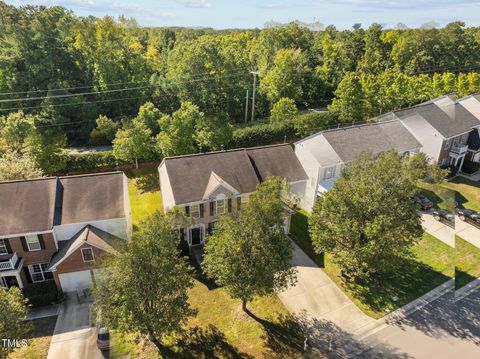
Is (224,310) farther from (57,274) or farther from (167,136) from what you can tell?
(167,136)

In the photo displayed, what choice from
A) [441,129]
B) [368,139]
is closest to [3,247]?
[368,139]

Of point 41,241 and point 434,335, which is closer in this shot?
point 434,335

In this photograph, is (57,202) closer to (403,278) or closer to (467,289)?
(403,278)

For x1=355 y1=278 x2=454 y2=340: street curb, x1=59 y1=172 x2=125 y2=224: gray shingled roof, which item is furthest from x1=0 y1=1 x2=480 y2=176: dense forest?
x1=355 y1=278 x2=454 y2=340: street curb

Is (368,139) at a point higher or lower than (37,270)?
higher

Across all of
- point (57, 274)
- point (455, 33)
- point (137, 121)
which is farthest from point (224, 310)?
point (455, 33)

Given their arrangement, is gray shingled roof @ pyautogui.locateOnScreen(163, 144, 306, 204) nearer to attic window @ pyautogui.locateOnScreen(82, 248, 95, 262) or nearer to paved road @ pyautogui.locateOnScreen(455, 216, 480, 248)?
attic window @ pyautogui.locateOnScreen(82, 248, 95, 262)
